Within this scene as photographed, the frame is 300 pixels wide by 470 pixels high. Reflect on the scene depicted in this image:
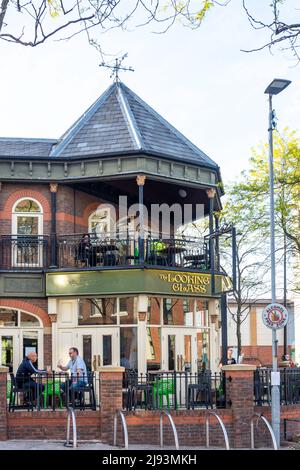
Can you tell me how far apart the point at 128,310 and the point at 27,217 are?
4073mm

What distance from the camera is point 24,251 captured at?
23.5m

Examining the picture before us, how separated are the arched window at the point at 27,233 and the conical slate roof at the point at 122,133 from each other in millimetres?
1692

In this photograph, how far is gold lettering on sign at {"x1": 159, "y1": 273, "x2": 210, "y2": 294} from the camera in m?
23.0

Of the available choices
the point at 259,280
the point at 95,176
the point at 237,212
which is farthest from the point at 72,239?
the point at 259,280

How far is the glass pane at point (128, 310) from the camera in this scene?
74.6 feet

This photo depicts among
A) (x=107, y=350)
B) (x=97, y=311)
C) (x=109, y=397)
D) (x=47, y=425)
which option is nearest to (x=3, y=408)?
(x=47, y=425)

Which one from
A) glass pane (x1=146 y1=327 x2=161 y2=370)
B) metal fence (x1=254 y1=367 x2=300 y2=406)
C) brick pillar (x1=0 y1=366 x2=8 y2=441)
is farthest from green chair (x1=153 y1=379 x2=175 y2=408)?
brick pillar (x1=0 y1=366 x2=8 y2=441)

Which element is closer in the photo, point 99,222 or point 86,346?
point 86,346

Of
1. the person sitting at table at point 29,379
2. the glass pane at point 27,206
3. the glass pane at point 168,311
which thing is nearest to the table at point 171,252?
the glass pane at point 168,311

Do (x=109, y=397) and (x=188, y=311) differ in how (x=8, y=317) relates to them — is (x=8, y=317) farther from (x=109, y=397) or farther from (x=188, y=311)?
(x=109, y=397)

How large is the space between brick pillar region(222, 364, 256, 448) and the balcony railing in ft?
16.4

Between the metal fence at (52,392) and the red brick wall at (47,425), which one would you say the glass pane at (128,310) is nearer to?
the metal fence at (52,392)

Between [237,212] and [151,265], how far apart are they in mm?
10470

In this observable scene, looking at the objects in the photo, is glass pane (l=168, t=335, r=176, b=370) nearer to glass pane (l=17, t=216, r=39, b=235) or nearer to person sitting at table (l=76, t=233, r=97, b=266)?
person sitting at table (l=76, t=233, r=97, b=266)
